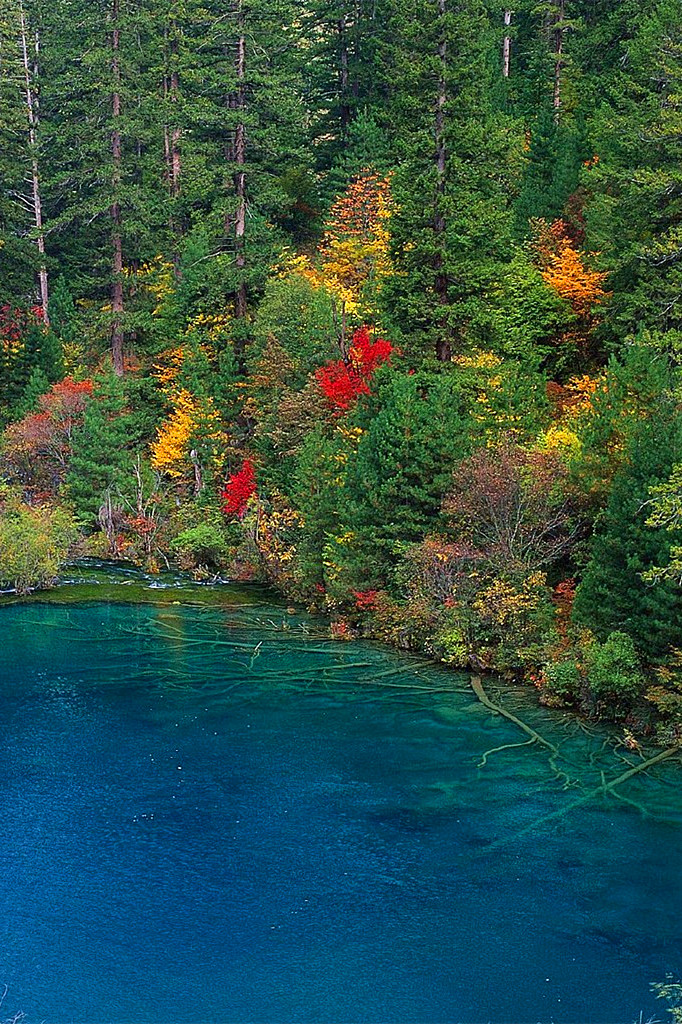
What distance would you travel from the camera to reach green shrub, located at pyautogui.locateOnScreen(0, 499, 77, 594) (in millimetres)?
41156

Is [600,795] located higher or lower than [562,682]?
lower

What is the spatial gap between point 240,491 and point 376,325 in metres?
8.67

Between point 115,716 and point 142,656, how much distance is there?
17.3 feet

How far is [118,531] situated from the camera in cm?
4709

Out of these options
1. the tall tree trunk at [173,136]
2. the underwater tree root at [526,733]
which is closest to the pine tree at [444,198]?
the underwater tree root at [526,733]

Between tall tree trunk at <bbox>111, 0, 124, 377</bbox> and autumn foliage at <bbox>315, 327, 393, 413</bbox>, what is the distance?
15110 mm

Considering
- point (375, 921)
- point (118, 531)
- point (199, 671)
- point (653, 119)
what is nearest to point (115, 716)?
point (199, 671)

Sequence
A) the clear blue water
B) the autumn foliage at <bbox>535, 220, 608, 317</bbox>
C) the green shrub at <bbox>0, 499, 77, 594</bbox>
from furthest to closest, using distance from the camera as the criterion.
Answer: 1. the autumn foliage at <bbox>535, 220, 608, 317</bbox>
2. the green shrub at <bbox>0, 499, 77, 594</bbox>
3. the clear blue water

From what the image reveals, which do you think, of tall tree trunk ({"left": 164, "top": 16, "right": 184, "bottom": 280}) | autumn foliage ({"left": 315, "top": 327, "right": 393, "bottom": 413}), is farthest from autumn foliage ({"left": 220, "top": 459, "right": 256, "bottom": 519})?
tall tree trunk ({"left": 164, "top": 16, "right": 184, "bottom": 280})

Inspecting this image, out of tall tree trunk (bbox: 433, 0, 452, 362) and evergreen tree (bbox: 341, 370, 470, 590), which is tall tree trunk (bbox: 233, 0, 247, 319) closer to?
tall tree trunk (bbox: 433, 0, 452, 362)

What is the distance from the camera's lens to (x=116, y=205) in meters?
Answer: 53.8

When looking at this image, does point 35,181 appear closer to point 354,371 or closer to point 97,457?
point 97,457

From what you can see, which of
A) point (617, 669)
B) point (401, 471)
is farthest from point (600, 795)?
point (401, 471)

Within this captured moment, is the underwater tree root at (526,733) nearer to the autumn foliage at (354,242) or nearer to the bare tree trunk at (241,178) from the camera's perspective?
the autumn foliage at (354,242)
